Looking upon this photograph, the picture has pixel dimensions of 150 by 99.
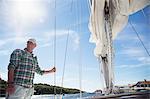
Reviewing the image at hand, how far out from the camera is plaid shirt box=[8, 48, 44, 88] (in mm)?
1188

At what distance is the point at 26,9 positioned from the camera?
165 centimetres

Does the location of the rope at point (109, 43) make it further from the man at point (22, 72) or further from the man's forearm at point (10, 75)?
the man's forearm at point (10, 75)

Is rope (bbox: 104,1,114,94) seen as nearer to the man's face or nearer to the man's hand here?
the man's face

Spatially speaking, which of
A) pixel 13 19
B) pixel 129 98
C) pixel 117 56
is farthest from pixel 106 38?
pixel 13 19

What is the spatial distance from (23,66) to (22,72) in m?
0.03

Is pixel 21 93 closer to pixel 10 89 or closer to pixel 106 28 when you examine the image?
pixel 10 89

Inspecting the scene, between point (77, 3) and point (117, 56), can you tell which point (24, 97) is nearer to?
point (117, 56)

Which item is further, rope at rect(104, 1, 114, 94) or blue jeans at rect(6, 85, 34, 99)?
rope at rect(104, 1, 114, 94)

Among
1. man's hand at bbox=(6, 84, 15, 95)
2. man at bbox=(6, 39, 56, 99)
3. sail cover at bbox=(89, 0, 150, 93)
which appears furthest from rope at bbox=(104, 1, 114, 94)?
man's hand at bbox=(6, 84, 15, 95)

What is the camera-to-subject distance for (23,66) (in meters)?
1.23

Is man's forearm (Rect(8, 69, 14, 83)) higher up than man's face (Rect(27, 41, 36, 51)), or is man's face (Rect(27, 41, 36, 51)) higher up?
man's face (Rect(27, 41, 36, 51))

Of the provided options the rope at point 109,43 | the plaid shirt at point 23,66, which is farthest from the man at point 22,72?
the rope at point 109,43

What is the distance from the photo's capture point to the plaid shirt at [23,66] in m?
1.19

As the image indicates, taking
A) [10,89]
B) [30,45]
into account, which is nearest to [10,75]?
[10,89]
